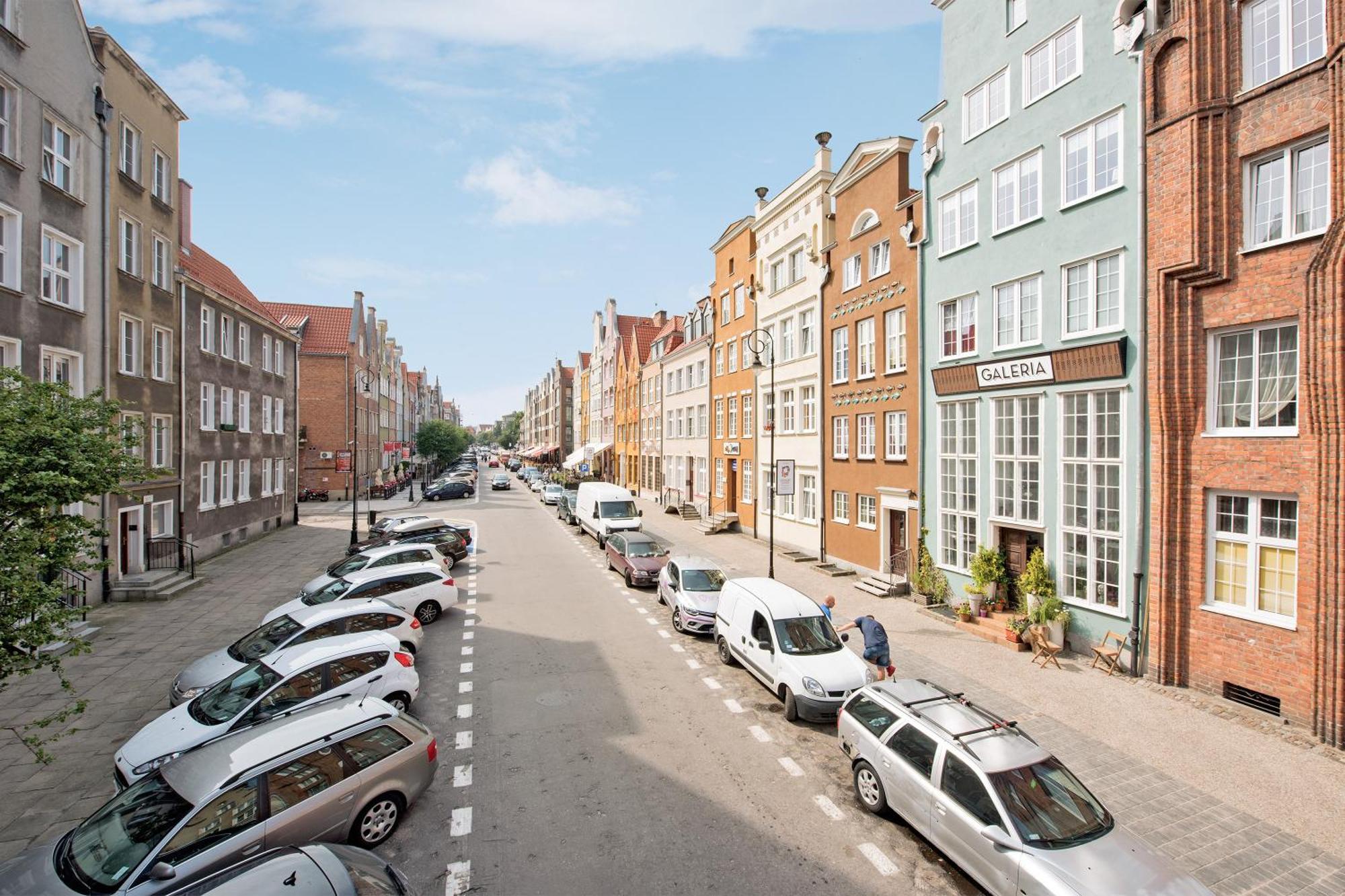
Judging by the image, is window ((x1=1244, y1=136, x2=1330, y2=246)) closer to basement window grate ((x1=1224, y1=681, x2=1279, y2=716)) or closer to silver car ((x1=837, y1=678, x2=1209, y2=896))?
basement window grate ((x1=1224, y1=681, x2=1279, y2=716))

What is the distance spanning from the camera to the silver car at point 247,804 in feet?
18.5

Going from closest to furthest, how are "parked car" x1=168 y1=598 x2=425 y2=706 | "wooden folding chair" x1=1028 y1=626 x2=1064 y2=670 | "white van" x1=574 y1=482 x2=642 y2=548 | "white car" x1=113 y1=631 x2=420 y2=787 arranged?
"white car" x1=113 y1=631 x2=420 y2=787
"parked car" x1=168 y1=598 x2=425 y2=706
"wooden folding chair" x1=1028 y1=626 x2=1064 y2=670
"white van" x1=574 y1=482 x2=642 y2=548

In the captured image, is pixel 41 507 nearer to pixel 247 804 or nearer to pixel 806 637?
pixel 247 804

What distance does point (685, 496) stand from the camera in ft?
127

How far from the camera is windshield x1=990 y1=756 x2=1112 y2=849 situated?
6.19m

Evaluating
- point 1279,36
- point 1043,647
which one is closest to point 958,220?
point 1279,36

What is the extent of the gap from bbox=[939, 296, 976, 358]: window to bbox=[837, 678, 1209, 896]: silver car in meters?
11.3

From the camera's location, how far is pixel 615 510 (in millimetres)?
28938

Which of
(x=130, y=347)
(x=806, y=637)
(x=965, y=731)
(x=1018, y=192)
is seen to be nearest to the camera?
(x=965, y=731)

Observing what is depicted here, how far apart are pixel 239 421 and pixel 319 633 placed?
20584 millimetres

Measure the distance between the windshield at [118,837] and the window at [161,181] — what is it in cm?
2130

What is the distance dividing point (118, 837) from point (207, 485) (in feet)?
74.4

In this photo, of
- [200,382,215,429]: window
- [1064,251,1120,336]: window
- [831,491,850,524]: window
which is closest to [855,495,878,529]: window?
[831,491,850,524]: window

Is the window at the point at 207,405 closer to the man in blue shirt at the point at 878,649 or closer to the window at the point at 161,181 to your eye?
the window at the point at 161,181
